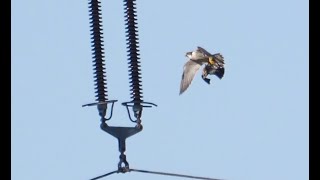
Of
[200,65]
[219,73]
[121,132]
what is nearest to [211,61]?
[200,65]

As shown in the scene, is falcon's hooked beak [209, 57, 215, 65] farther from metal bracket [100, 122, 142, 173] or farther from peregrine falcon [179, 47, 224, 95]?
metal bracket [100, 122, 142, 173]

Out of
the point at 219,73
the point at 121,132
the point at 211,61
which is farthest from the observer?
the point at 211,61

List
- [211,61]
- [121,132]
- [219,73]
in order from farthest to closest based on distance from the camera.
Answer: [211,61], [219,73], [121,132]

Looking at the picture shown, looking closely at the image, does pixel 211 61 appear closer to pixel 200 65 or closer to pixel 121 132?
pixel 200 65

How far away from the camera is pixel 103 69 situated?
46.8 ft

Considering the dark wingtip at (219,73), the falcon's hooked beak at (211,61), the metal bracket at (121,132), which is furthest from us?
the falcon's hooked beak at (211,61)

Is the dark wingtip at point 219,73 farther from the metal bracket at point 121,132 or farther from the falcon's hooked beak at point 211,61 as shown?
the metal bracket at point 121,132

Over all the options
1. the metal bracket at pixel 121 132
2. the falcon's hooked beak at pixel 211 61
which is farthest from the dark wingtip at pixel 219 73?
the metal bracket at pixel 121 132

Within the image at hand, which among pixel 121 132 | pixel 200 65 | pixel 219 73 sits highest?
pixel 200 65

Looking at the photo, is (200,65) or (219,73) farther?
(200,65)

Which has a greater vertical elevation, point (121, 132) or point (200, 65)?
point (200, 65)

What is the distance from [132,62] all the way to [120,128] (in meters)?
1.35

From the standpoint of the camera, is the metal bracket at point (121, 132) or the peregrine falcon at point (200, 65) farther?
the peregrine falcon at point (200, 65)
